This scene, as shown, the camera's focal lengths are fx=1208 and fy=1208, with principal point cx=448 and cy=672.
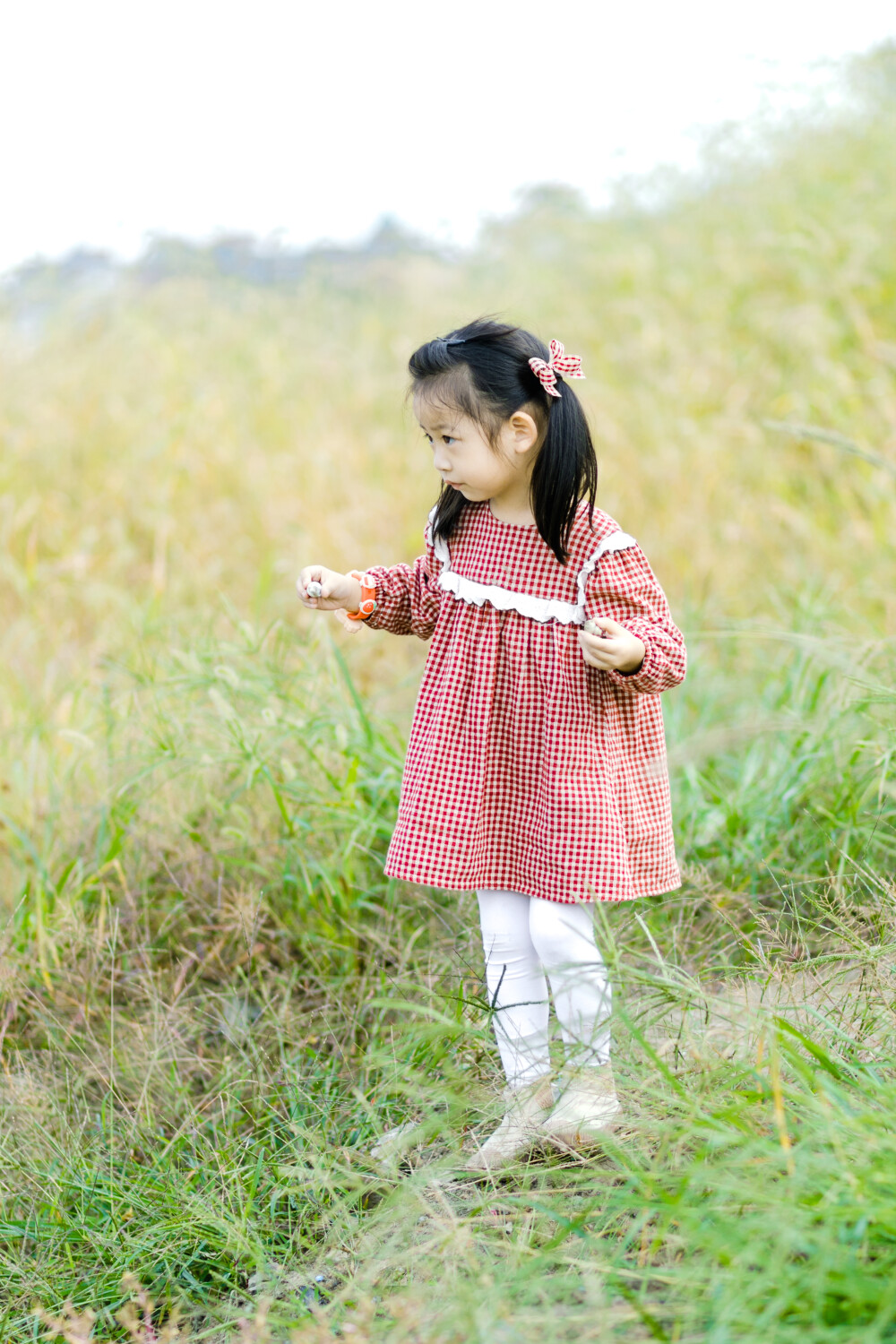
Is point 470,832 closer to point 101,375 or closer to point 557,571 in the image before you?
point 557,571

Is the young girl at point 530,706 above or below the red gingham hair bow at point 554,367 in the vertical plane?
below

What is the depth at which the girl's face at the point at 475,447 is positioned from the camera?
1.85m

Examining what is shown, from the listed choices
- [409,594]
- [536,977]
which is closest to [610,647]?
[409,594]

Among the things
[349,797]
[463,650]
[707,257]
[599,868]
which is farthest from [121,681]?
[707,257]

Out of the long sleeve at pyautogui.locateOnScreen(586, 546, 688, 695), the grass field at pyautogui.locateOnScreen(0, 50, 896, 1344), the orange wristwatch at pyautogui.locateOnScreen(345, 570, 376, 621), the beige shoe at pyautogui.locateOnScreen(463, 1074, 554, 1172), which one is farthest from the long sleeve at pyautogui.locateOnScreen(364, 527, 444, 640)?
the beige shoe at pyautogui.locateOnScreen(463, 1074, 554, 1172)

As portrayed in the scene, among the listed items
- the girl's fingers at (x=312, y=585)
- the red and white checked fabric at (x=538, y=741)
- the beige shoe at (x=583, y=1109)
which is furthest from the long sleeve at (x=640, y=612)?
Result: the beige shoe at (x=583, y=1109)

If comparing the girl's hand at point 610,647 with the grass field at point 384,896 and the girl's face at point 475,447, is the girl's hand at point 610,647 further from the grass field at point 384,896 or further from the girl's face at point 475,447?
the grass field at point 384,896

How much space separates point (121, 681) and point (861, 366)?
3164 mm

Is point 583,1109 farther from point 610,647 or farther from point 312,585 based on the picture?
point 312,585

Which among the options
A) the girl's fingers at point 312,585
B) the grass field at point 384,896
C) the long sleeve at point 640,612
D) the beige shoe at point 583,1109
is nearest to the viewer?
the grass field at point 384,896

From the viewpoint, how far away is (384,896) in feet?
8.06

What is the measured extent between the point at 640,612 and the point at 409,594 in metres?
0.43

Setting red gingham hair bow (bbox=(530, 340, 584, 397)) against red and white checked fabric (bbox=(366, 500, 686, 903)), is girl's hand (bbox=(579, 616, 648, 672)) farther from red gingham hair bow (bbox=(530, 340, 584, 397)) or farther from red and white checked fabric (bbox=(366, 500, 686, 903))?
red gingham hair bow (bbox=(530, 340, 584, 397))

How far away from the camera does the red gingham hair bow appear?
72.2 inches
